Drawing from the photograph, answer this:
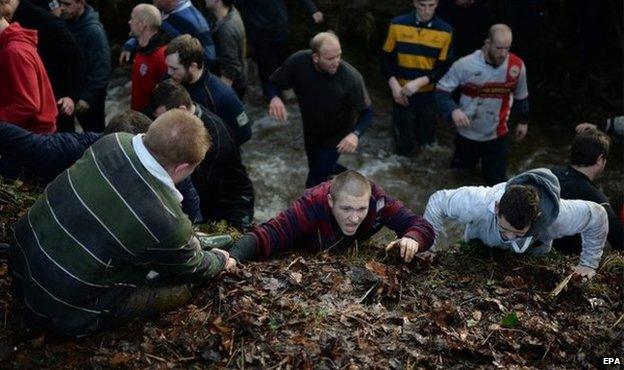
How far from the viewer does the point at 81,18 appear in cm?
739

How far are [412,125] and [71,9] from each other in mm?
4925

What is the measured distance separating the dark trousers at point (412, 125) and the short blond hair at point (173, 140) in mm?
5780

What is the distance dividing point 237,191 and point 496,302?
290 cm

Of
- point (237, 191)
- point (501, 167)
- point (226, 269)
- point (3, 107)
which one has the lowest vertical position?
point (501, 167)

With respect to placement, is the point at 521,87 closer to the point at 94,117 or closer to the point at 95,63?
the point at 95,63

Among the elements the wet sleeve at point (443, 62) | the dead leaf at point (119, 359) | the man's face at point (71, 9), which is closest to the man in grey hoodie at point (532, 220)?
the dead leaf at point (119, 359)

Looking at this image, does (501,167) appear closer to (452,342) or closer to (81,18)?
(452,342)

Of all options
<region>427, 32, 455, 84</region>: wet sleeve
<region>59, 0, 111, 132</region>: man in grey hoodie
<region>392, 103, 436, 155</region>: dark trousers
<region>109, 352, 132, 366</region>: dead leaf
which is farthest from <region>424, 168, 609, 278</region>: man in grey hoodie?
<region>59, 0, 111, 132</region>: man in grey hoodie

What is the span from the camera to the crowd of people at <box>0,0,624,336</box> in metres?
3.70

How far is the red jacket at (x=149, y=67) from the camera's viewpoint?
6918 mm

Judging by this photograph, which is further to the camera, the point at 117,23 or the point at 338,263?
the point at 117,23

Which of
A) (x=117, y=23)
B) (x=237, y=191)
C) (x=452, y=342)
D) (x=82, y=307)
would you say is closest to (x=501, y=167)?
(x=237, y=191)

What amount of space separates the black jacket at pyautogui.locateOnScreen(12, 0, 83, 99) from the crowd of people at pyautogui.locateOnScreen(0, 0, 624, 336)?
0.05ft

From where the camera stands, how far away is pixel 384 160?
949 centimetres
